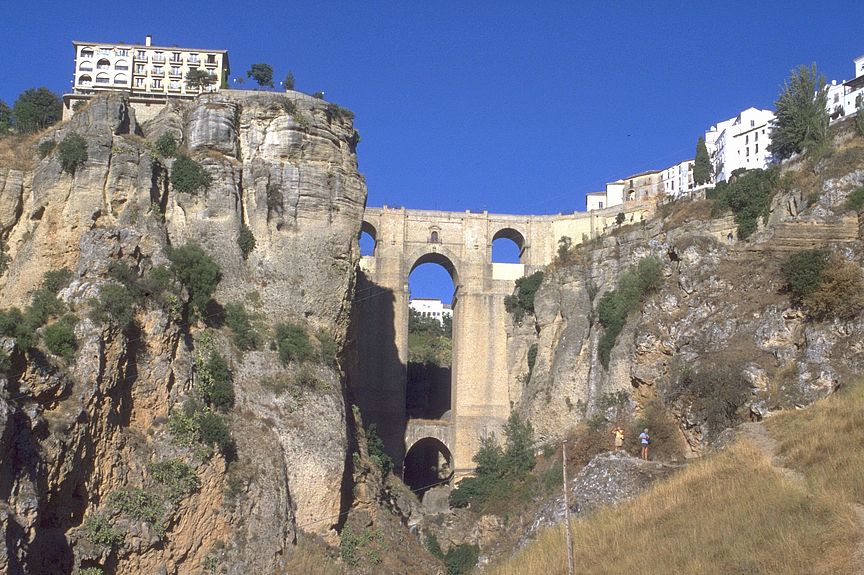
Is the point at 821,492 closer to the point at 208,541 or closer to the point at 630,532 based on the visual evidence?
the point at 630,532

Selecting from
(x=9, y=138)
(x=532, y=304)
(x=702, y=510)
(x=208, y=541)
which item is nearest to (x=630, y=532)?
(x=702, y=510)

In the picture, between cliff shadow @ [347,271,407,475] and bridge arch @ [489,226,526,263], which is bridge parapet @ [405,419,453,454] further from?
bridge arch @ [489,226,526,263]

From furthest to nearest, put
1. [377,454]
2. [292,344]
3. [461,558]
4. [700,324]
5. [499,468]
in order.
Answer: [499,468]
[461,558]
[377,454]
[292,344]
[700,324]

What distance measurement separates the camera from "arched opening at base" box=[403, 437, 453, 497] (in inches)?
2099

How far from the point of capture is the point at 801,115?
47344 mm

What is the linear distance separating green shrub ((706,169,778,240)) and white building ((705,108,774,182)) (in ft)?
65.6

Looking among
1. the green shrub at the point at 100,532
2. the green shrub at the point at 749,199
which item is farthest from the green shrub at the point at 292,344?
the green shrub at the point at 749,199

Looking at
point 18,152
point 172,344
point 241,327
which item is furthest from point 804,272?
point 18,152

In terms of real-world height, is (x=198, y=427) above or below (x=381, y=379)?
below

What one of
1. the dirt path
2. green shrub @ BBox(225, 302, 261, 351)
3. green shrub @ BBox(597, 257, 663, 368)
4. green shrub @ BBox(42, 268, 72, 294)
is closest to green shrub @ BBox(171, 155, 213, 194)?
green shrub @ BBox(225, 302, 261, 351)

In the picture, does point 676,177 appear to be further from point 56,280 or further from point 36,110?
point 56,280

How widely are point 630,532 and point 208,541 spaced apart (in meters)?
12.6

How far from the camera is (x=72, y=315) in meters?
26.7

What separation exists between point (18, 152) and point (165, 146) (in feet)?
14.9
